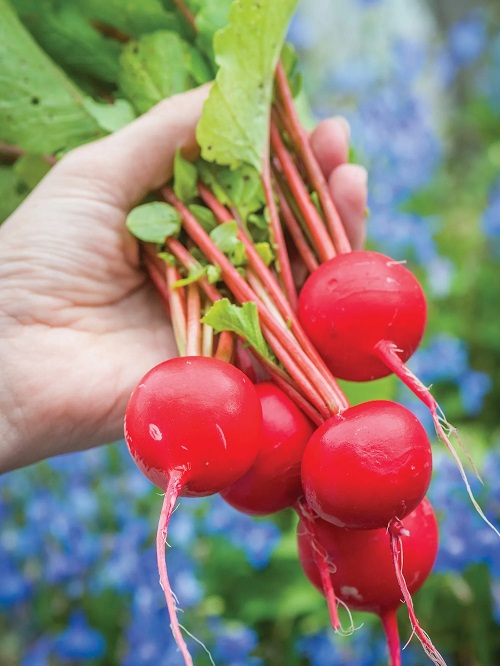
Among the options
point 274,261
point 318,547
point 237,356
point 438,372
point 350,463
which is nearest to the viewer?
point 350,463

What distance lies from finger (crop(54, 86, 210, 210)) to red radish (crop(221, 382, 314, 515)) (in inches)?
19.7

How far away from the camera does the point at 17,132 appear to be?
1.39 m

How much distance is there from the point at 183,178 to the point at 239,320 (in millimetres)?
374

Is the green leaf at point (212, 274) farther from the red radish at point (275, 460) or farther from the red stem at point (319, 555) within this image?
the red stem at point (319, 555)

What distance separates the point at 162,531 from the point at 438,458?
121 centimetres

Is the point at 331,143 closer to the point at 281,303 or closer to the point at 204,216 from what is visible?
the point at 204,216

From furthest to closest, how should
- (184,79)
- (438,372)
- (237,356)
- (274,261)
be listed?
1. (438,372)
2. (184,79)
3. (274,261)
4. (237,356)

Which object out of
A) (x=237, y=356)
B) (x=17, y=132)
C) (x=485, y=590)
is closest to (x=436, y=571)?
(x=485, y=590)

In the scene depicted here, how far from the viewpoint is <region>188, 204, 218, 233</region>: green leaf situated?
A: 4.06 ft

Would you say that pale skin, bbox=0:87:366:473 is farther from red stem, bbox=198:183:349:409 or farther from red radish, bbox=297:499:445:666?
red radish, bbox=297:499:445:666

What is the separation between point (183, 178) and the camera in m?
1.24

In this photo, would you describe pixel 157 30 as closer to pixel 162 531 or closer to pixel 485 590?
pixel 162 531

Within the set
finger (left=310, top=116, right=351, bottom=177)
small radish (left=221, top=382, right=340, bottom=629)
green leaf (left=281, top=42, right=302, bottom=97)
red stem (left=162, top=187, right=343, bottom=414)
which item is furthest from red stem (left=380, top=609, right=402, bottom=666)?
green leaf (left=281, top=42, right=302, bottom=97)

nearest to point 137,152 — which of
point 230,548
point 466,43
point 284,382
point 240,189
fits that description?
point 240,189
